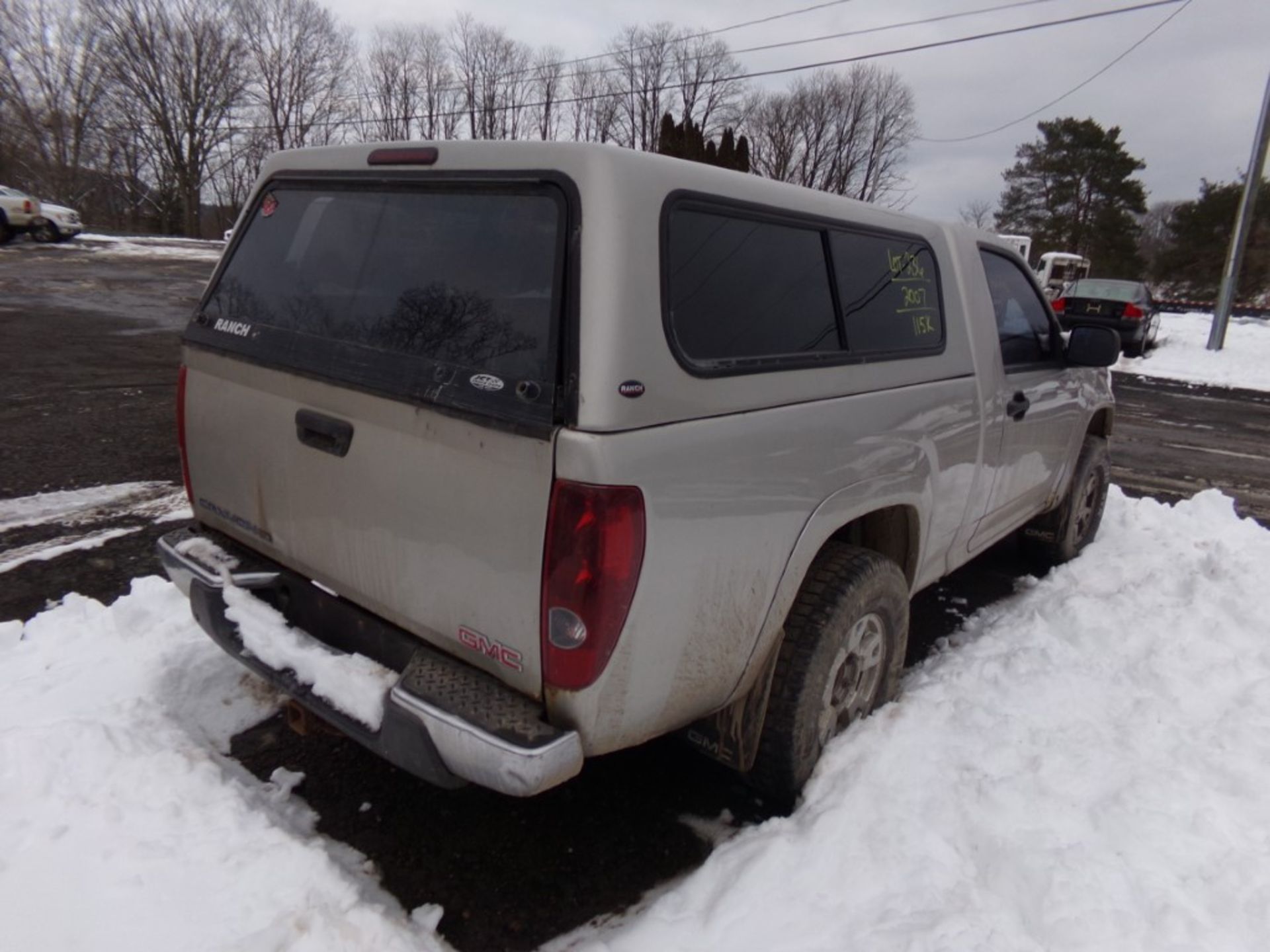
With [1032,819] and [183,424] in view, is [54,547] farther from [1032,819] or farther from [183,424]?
[1032,819]

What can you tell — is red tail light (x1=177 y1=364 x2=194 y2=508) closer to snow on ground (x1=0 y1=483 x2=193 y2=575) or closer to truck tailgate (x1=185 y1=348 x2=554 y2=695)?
truck tailgate (x1=185 y1=348 x2=554 y2=695)

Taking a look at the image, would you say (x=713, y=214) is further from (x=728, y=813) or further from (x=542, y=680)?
Result: (x=728, y=813)

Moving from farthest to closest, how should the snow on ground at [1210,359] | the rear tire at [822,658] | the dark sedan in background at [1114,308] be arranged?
the dark sedan in background at [1114,308] → the snow on ground at [1210,359] → the rear tire at [822,658]

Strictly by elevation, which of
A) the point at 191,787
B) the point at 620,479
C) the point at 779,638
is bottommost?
the point at 191,787

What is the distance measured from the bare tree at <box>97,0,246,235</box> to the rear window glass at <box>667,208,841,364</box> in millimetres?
53459

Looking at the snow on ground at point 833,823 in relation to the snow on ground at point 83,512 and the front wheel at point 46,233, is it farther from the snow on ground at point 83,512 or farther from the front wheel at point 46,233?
the front wheel at point 46,233

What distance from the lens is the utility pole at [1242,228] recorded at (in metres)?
17.4

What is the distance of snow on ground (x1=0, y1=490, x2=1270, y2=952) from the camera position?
6.70ft

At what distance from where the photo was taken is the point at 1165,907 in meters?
2.14

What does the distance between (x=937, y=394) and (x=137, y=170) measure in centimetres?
5489

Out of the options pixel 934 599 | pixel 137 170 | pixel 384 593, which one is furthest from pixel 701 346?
pixel 137 170

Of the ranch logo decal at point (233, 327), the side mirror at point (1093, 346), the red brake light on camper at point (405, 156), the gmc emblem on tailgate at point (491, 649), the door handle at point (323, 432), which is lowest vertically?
the gmc emblem on tailgate at point (491, 649)

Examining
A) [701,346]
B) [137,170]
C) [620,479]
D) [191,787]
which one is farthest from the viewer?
[137,170]

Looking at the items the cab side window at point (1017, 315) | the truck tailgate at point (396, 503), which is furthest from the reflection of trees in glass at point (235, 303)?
the cab side window at point (1017, 315)
